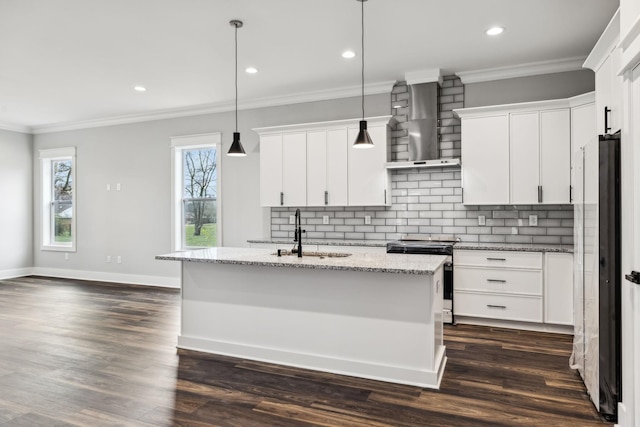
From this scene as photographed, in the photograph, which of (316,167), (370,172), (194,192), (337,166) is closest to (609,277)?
(370,172)

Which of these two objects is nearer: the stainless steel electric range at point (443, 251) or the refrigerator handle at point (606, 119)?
the refrigerator handle at point (606, 119)

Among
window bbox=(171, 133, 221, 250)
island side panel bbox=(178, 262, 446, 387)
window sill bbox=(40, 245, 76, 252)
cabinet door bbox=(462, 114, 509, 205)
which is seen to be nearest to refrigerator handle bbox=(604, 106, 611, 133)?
island side panel bbox=(178, 262, 446, 387)

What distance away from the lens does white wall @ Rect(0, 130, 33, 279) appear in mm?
7531

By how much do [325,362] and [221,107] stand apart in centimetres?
449

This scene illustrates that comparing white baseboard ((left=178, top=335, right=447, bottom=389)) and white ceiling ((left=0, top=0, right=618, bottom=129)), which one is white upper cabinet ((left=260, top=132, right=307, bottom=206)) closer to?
white ceiling ((left=0, top=0, right=618, bottom=129))

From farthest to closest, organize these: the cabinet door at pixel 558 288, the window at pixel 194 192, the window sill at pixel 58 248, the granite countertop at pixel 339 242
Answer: the window sill at pixel 58 248 < the window at pixel 194 192 < the granite countertop at pixel 339 242 < the cabinet door at pixel 558 288

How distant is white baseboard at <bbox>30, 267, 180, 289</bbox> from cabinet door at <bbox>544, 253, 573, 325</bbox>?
520cm

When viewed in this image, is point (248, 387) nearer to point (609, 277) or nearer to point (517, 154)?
point (609, 277)

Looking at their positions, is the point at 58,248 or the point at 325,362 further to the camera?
the point at 58,248

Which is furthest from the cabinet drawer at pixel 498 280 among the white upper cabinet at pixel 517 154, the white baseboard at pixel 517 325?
the white upper cabinet at pixel 517 154

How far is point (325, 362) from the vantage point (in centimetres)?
313

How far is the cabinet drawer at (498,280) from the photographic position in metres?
4.19

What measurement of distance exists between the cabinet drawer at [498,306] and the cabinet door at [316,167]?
6.69ft

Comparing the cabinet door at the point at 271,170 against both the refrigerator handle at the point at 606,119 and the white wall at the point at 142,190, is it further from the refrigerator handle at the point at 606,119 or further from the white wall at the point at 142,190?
the refrigerator handle at the point at 606,119
